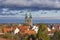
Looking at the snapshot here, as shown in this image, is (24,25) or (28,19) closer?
(28,19)

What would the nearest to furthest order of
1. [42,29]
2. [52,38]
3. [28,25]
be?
[42,29] → [52,38] → [28,25]

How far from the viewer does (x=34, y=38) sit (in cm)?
1359

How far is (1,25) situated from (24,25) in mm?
3281

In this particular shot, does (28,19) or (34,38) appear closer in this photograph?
(34,38)

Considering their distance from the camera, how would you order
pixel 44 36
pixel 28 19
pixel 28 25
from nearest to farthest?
pixel 44 36
pixel 28 19
pixel 28 25

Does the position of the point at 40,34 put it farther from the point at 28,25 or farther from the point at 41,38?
the point at 28,25

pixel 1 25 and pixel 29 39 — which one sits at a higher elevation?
pixel 29 39

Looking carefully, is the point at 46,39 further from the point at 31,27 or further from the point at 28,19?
the point at 31,27

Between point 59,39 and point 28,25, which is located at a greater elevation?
point 59,39

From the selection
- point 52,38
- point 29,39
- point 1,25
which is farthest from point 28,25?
point 29,39

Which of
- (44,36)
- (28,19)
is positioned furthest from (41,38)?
(28,19)

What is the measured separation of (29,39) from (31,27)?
20189 mm

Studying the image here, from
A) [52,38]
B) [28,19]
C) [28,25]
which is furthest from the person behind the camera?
[28,25]

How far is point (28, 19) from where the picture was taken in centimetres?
3083
